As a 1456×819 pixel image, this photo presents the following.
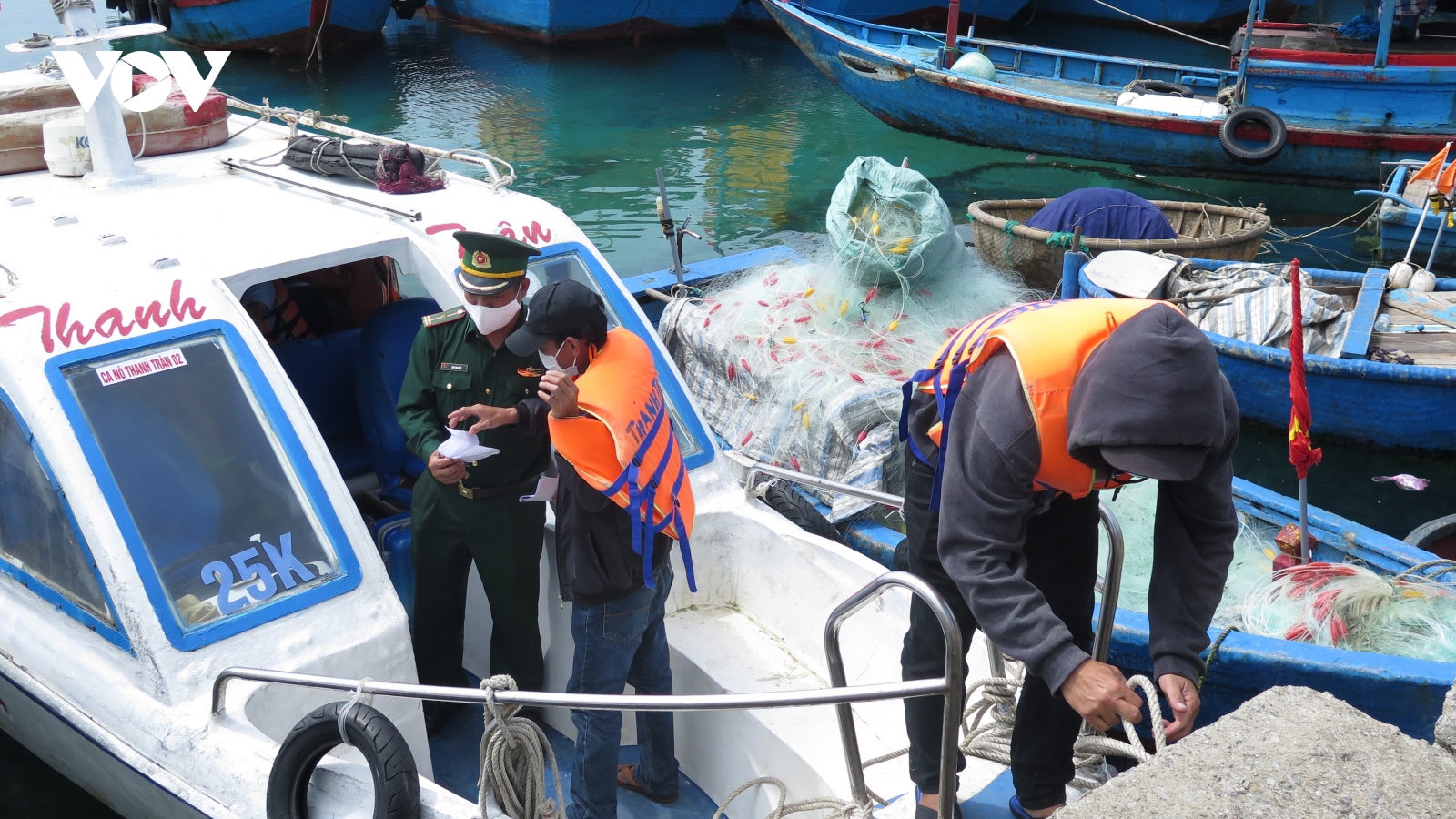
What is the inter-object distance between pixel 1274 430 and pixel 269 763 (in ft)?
23.6

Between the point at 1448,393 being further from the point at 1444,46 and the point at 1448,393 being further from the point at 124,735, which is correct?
the point at 1444,46

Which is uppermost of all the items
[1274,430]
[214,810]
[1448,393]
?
[214,810]

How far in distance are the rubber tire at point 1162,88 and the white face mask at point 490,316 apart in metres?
13.8

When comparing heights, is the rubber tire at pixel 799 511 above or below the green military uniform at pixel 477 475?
below

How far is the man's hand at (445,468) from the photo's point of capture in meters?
3.54

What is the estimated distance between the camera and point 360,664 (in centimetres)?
344

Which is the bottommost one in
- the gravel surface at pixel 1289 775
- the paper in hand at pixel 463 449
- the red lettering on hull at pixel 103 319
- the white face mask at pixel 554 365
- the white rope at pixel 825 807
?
the white rope at pixel 825 807

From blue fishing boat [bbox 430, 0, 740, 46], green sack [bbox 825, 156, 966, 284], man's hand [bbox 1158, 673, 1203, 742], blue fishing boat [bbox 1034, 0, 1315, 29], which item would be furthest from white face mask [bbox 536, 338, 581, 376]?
blue fishing boat [bbox 1034, 0, 1315, 29]

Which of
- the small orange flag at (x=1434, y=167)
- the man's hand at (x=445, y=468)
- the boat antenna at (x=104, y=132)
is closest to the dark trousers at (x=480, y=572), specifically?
the man's hand at (x=445, y=468)

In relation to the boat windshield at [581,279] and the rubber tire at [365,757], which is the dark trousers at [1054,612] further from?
the boat windshield at [581,279]

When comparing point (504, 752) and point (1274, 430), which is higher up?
point (504, 752)

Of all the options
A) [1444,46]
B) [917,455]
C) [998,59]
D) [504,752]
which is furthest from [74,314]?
[1444,46]

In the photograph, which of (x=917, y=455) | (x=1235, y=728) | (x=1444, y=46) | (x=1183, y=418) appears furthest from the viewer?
(x=1444, y=46)

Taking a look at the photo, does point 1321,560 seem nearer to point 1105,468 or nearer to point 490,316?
point 1105,468
